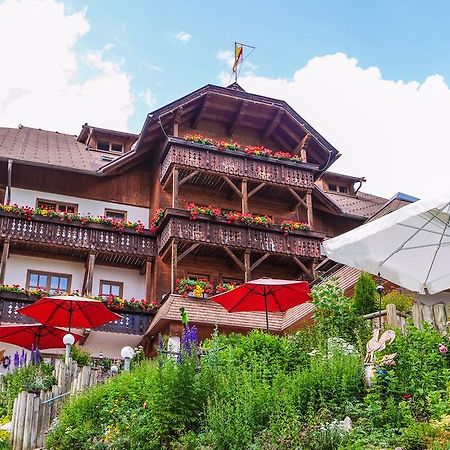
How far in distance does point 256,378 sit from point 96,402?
2.82 m

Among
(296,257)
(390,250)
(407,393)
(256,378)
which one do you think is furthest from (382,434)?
(296,257)

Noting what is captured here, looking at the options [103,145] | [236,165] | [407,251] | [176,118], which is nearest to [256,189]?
[236,165]

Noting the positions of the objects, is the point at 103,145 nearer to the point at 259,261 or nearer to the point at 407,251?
the point at 259,261

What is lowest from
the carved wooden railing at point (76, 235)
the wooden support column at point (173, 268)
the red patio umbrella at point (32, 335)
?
the red patio umbrella at point (32, 335)

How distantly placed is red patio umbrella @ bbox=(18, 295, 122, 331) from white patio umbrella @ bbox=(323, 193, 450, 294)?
29.4 feet

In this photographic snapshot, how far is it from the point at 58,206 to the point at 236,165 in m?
6.81

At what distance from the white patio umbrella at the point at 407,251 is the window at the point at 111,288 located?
15.8 m

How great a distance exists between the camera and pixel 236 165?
89.7 ft

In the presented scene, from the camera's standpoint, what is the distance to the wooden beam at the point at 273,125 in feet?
95.6

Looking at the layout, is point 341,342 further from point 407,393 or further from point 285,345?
point 407,393

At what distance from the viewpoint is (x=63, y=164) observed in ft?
88.1

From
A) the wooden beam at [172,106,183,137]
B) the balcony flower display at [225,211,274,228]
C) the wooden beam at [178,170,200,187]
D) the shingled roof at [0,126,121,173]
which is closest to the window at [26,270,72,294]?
the shingled roof at [0,126,121,173]

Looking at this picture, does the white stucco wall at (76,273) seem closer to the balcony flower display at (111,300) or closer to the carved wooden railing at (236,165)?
the balcony flower display at (111,300)

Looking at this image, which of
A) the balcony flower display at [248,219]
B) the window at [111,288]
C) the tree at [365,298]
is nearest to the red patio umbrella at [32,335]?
the window at [111,288]
